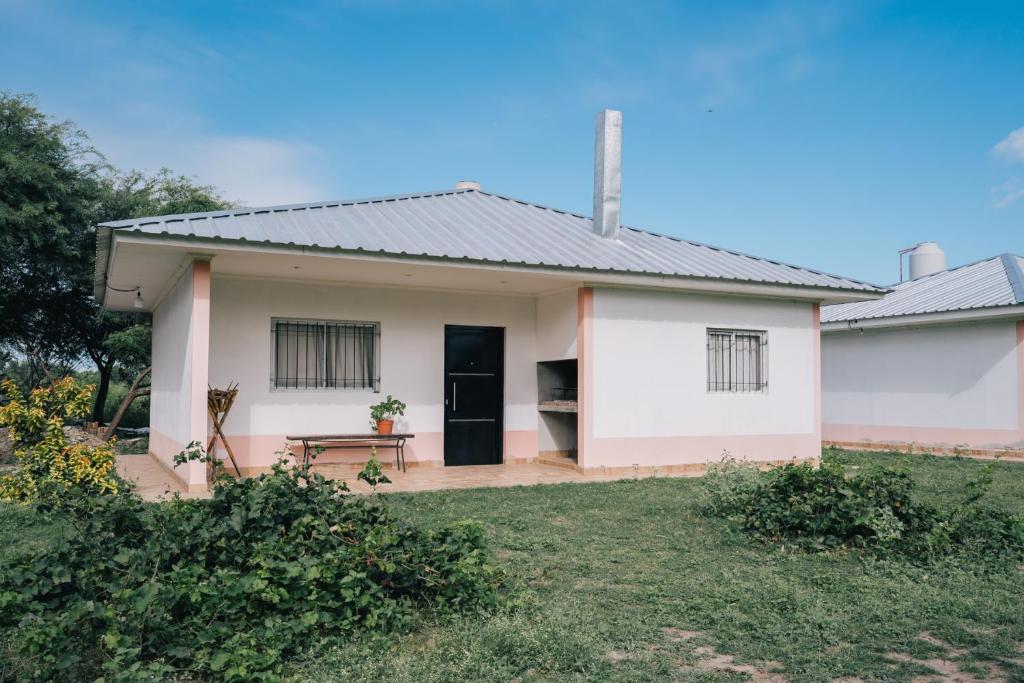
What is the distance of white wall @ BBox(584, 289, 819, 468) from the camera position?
11.2m

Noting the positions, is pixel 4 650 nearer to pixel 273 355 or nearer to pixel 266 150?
pixel 273 355

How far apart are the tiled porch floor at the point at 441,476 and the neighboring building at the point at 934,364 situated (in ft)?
22.5

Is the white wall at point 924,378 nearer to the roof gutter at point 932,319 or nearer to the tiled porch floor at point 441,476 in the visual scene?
the roof gutter at point 932,319

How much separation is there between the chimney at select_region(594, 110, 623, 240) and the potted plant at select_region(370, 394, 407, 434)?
4359 millimetres

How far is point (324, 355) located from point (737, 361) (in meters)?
6.44

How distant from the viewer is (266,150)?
19531mm

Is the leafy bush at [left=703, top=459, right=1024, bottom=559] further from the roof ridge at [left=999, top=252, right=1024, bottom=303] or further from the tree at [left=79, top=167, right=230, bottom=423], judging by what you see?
the tree at [left=79, top=167, right=230, bottom=423]

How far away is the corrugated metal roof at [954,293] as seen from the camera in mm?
14617

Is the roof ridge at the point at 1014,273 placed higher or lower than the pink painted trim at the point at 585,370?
higher

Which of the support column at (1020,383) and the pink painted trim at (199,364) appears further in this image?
the support column at (1020,383)

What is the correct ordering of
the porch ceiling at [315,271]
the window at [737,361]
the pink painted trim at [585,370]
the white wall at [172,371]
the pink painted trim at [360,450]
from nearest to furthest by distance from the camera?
the porch ceiling at [315,271], the white wall at [172,371], the pink painted trim at [360,450], the pink painted trim at [585,370], the window at [737,361]

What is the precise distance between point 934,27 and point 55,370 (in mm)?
24142

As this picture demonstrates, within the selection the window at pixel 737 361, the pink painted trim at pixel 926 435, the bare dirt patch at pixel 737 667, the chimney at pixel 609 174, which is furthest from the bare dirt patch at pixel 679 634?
the pink painted trim at pixel 926 435

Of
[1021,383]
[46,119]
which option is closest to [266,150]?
[46,119]
